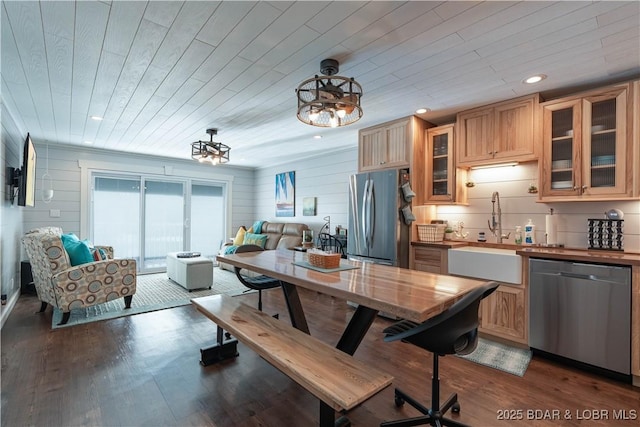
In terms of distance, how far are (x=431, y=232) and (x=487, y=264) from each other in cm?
72

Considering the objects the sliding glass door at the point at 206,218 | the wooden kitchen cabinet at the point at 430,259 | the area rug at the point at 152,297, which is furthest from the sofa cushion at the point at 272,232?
the wooden kitchen cabinet at the point at 430,259

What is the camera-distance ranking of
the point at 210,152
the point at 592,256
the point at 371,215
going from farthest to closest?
1. the point at 210,152
2. the point at 371,215
3. the point at 592,256

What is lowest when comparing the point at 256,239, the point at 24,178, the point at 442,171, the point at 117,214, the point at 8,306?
the point at 8,306

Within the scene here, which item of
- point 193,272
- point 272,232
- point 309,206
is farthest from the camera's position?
point 272,232

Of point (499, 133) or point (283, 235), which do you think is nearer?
point (499, 133)

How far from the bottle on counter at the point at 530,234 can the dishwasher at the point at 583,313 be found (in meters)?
0.55

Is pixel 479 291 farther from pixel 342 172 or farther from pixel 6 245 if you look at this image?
pixel 6 245

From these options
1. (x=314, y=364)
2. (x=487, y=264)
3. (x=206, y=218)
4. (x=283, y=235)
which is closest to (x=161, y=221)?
(x=206, y=218)

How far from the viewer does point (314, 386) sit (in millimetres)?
1378

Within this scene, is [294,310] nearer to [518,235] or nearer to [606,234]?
[518,235]

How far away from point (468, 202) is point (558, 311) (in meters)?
1.49

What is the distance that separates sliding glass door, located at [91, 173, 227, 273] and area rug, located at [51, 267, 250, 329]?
686 mm

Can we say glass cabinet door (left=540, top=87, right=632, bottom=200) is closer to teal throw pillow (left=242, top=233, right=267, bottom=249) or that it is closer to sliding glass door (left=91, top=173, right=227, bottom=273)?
teal throw pillow (left=242, top=233, right=267, bottom=249)

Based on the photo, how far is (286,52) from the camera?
2.18 metres
